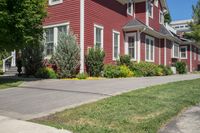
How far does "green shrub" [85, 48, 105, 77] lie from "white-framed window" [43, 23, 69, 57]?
2.26 metres

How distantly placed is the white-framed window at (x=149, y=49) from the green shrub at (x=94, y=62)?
27.2 feet

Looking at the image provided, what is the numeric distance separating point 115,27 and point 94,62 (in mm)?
5120

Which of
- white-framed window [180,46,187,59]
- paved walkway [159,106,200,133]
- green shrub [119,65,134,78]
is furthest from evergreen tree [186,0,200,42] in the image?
paved walkway [159,106,200,133]

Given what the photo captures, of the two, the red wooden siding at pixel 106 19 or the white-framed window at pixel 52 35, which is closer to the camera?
the red wooden siding at pixel 106 19

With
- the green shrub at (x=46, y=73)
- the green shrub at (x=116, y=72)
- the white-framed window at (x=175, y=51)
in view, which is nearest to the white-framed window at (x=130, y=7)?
the green shrub at (x=116, y=72)

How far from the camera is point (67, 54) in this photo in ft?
60.6

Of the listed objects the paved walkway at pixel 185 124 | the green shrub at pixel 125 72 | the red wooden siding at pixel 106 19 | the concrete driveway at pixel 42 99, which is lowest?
the paved walkway at pixel 185 124

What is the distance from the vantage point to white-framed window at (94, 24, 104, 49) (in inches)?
815

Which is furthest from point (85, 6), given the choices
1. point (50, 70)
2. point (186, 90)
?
point (186, 90)

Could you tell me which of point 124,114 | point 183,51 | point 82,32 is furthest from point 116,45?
point 183,51

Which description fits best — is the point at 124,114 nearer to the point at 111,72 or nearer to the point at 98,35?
the point at 111,72

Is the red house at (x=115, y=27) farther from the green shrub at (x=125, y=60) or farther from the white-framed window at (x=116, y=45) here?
the green shrub at (x=125, y=60)

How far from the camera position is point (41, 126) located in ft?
22.9

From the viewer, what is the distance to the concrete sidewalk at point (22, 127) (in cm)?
664
